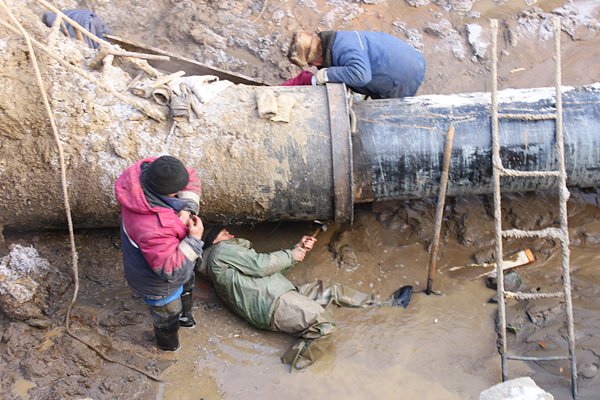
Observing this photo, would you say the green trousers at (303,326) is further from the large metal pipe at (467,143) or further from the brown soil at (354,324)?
the large metal pipe at (467,143)

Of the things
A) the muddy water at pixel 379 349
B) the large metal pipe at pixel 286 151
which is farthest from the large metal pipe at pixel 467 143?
the muddy water at pixel 379 349

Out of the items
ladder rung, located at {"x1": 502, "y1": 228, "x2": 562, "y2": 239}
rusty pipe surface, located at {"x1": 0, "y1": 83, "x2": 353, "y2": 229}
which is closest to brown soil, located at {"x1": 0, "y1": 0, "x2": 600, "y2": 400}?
rusty pipe surface, located at {"x1": 0, "y1": 83, "x2": 353, "y2": 229}

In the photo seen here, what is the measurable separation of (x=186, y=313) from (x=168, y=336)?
0.84 feet

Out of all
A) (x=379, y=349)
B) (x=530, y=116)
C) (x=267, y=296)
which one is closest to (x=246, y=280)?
(x=267, y=296)

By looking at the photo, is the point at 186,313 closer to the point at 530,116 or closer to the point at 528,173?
the point at 528,173

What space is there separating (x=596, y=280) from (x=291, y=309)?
2.60 metres

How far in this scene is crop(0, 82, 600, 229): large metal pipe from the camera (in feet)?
9.68

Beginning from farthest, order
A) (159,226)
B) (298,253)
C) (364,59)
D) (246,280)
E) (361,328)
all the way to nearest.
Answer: (364,59)
(298,253)
(361,328)
(246,280)
(159,226)

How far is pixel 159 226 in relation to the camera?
2.30m

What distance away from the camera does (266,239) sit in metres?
3.84

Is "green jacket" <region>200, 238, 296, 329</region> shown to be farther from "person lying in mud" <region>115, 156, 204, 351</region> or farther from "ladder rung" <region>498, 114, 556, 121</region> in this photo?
"ladder rung" <region>498, 114, 556, 121</region>

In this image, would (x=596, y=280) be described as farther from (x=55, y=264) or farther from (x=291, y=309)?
(x=55, y=264)

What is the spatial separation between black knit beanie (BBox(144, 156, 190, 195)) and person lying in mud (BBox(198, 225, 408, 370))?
3.10ft

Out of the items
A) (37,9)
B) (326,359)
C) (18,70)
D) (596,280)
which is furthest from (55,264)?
(596,280)
